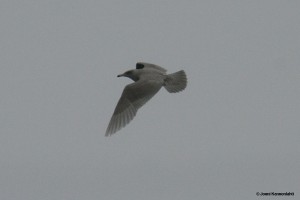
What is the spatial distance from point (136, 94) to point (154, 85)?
411mm

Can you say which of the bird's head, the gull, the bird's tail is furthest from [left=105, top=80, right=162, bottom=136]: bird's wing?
the bird's head

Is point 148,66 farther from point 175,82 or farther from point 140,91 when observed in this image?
point 140,91

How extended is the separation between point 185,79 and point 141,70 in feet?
2.83

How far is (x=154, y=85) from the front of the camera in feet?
78.9

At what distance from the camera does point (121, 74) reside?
25.0 meters

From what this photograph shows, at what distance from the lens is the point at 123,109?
78.6 feet

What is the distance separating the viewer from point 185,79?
965 inches

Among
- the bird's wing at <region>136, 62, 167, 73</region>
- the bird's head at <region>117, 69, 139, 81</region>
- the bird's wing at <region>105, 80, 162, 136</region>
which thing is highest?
the bird's wing at <region>136, 62, 167, 73</region>

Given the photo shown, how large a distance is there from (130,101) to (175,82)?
40.0 inches

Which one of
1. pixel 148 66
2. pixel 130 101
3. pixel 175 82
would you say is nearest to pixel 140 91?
pixel 130 101

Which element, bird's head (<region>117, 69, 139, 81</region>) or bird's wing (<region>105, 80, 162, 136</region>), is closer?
bird's wing (<region>105, 80, 162, 136</region>)

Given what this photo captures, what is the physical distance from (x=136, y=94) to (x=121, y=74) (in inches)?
50.1

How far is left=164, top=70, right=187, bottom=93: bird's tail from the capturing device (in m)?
24.3

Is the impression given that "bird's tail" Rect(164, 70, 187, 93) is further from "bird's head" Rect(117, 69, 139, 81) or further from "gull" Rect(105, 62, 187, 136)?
"bird's head" Rect(117, 69, 139, 81)
